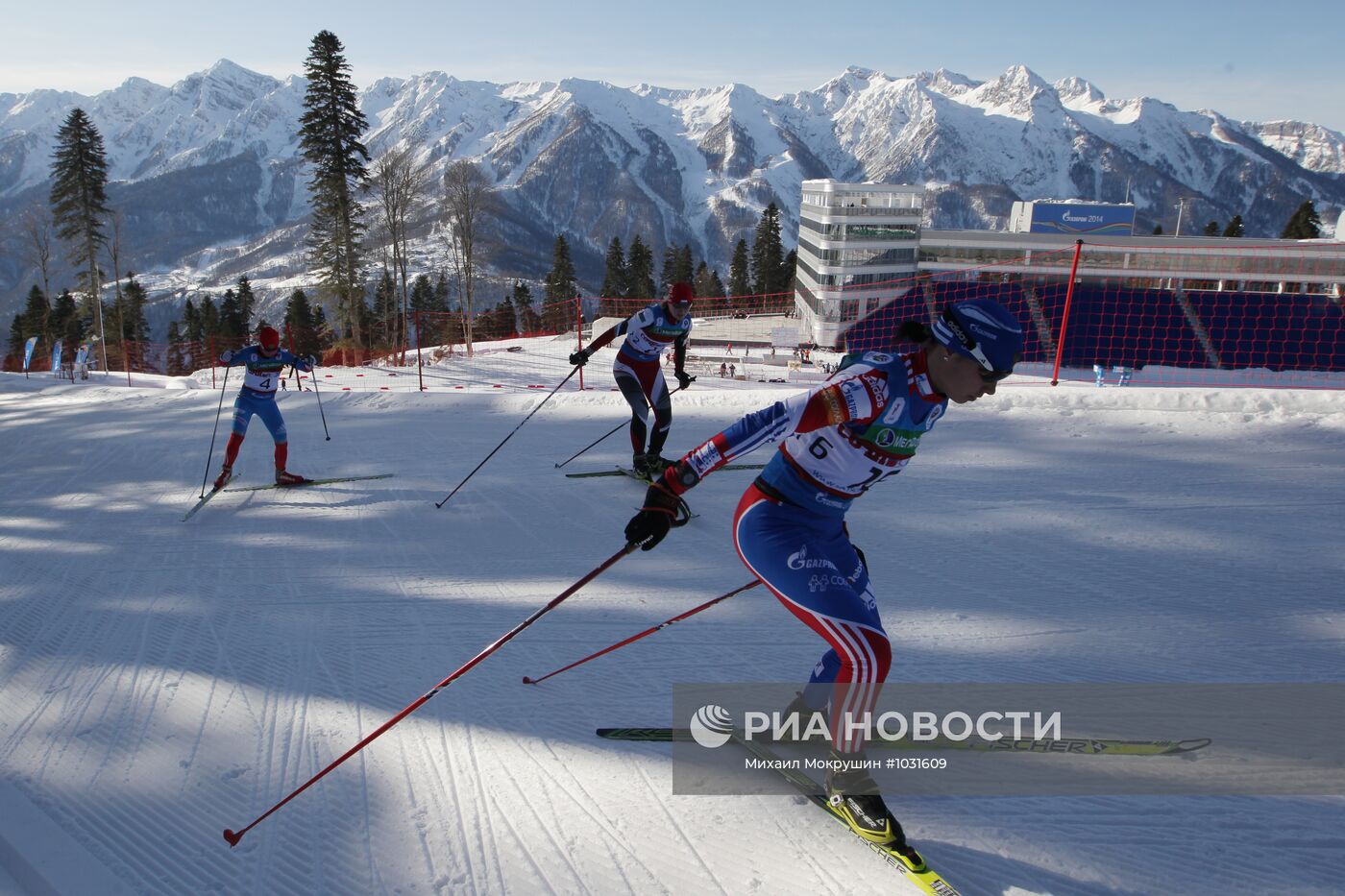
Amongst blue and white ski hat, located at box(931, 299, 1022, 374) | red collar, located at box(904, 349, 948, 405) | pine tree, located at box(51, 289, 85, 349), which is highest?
pine tree, located at box(51, 289, 85, 349)

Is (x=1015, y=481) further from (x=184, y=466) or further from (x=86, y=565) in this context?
(x=184, y=466)

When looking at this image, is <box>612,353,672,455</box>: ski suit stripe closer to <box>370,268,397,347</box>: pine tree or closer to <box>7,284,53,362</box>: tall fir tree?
<box>370,268,397,347</box>: pine tree

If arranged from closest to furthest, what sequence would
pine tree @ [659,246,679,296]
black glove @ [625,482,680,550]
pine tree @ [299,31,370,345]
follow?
black glove @ [625,482,680,550] < pine tree @ [299,31,370,345] < pine tree @ [659,246,679,296]

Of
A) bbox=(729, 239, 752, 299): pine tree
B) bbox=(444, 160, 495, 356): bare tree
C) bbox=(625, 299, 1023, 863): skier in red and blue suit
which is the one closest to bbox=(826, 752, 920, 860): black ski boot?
bbox=(625, 299, 1023, 863): skier in red and blue suit

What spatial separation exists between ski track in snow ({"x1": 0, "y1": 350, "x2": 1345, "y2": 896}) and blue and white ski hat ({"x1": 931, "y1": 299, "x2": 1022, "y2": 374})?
1755mm

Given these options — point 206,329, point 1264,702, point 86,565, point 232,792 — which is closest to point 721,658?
point 232,792

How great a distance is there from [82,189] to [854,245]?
49803 millimetres

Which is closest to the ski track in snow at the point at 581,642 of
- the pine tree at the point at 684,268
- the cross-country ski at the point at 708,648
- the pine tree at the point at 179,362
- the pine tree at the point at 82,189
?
the cross-country ski at the point at 708,648

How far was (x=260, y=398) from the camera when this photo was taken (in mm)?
7770

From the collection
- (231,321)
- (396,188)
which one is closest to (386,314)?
(396,188)

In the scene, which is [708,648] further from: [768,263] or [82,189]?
[768,263]

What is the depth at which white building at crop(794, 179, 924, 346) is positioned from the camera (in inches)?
2303

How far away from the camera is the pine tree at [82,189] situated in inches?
1257

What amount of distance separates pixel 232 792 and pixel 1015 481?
22.2 feet
